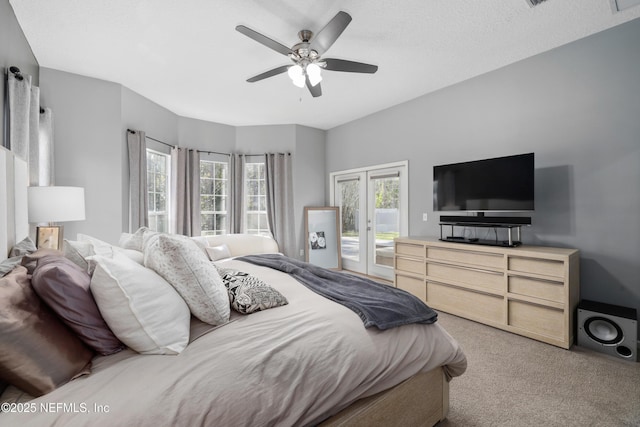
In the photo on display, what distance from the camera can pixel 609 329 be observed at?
7.50ft

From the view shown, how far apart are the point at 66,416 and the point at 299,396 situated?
67cm

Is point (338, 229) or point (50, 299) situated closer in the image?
point (50, 299)

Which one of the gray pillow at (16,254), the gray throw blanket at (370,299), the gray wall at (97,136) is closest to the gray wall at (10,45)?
the gray wall at (97,136)

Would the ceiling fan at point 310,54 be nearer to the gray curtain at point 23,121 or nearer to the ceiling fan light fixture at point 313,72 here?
the ceiling fan light fixture at point 313,72

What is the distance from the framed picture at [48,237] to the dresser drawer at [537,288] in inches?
165

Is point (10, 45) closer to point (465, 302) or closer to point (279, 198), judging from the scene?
point (279, 198)

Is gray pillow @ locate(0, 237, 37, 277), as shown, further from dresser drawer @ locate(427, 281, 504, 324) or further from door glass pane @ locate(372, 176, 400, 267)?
door glass pane @ locate(372, 176, 400, 267)

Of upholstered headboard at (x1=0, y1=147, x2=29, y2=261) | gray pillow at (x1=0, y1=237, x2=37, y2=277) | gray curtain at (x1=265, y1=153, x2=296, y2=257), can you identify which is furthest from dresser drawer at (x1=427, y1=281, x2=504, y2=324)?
upholstered headboard at (x1=0, y1=147, x2=29, y2=261)

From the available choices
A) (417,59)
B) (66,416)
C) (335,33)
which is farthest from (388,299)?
(417,59)

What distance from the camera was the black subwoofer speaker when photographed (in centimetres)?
217

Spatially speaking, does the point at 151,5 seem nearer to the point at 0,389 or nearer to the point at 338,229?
the point at 0,389

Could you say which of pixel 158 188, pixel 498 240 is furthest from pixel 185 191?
pixel 498 240

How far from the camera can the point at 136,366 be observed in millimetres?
959

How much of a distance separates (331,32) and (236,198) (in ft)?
11.9
